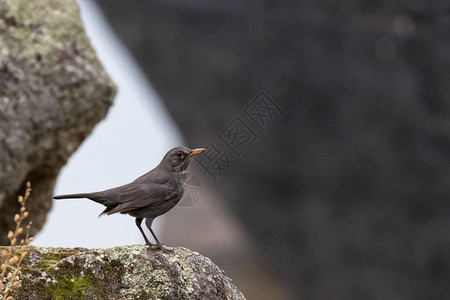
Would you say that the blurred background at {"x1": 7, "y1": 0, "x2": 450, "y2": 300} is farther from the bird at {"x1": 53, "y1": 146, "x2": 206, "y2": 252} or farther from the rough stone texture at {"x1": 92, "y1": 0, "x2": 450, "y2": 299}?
the bird at {"x1": 53, "y1": 146, "x2": 206, "y2": 252}

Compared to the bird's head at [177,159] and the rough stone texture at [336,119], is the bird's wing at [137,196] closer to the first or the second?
the bird's head at [177,159]

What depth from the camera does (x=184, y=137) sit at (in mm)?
11070

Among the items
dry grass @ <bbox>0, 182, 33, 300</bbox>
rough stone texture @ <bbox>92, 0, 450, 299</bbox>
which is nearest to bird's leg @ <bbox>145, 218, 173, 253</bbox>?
dry grass @ <bbox>0, 182, 33, 300</bbox>

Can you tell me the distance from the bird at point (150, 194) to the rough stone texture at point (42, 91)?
2.72 metres

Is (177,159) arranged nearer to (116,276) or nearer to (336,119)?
(116,276)

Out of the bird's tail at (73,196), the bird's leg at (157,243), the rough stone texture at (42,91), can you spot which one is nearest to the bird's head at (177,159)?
the bird's leg at (157,243)

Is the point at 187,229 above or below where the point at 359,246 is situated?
below

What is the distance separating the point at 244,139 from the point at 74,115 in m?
2.70

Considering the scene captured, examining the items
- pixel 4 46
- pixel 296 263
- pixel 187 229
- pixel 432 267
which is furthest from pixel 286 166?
pixel 4 46

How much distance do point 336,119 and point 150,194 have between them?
22.9 ft

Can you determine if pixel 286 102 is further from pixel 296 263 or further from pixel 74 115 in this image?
pixel 74 115

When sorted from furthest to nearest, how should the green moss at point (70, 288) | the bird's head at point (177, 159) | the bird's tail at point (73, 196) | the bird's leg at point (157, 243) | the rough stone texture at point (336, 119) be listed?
the rough stone texture at point (336, 119)
the bird's head at point (177, 159)
the bird's leg at point (157, 243)
the bird's tail at point (73, 196)
the green moss at point (70, 288)

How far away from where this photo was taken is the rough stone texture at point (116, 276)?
333 cm

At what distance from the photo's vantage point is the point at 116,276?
11.2ft
